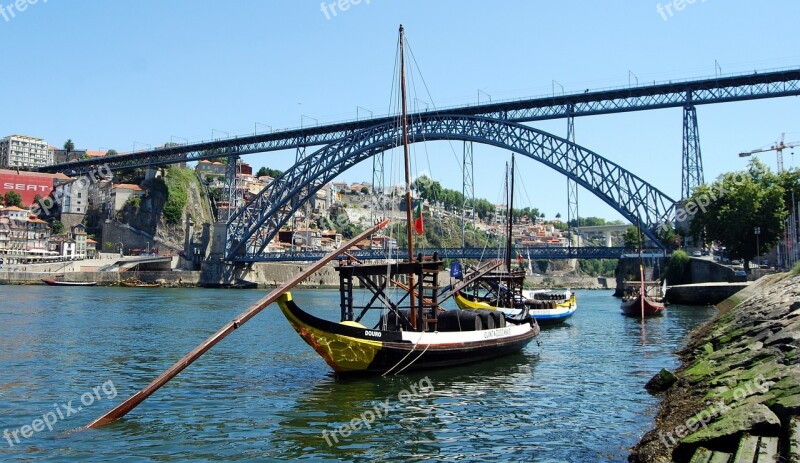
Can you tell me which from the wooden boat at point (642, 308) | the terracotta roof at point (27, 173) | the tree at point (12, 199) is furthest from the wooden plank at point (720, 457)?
the terracotta roof at point (27, 173)

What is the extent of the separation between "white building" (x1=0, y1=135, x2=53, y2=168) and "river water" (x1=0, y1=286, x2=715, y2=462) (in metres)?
143

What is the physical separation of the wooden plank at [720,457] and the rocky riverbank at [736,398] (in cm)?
30

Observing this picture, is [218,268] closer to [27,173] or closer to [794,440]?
[27,173]

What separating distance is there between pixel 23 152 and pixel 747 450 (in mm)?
169044

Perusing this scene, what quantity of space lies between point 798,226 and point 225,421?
170 ft

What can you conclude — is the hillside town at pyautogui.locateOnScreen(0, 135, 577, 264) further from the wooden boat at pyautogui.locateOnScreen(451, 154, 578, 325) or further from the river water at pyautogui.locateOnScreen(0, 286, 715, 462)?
the river water at pyautogui.locateOnScreen(0, 286, 715, 462)

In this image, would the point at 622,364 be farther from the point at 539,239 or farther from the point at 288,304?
the point at 539,239

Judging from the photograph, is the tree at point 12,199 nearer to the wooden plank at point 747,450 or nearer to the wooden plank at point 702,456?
the wooden plank at point 702,456

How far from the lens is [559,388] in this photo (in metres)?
17.2

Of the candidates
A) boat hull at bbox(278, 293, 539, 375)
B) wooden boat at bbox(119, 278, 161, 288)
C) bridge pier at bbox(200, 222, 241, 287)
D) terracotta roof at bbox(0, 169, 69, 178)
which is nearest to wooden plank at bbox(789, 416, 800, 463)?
boat hull at bbox(278, 293, 539, 375)

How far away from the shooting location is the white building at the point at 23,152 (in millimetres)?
151750

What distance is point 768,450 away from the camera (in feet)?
26.4

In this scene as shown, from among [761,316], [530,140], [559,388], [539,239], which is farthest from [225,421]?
[539,239]

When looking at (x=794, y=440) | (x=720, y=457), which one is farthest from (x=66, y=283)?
(x=794, y=440)
